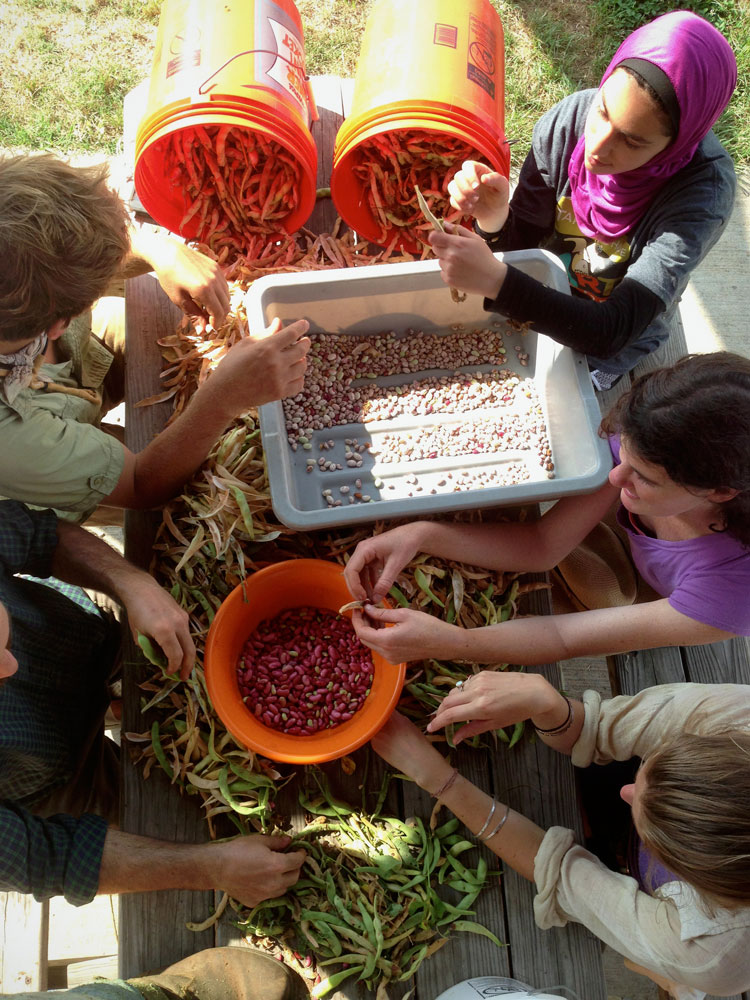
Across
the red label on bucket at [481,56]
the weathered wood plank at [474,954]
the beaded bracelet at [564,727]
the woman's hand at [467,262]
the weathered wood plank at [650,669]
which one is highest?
the red label on bucket at [481,56]

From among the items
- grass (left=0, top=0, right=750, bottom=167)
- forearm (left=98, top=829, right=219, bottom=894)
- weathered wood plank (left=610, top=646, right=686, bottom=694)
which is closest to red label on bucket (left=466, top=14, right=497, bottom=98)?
grass (left=0, top=0, right=750, bottom=167)

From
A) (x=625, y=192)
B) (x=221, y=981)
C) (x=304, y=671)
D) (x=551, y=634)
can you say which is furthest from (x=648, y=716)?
(x=625, y=192)

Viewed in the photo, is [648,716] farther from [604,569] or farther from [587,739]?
[604,569]

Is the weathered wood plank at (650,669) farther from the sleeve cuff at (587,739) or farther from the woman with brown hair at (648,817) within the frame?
the sleeve cuff at (587,739)

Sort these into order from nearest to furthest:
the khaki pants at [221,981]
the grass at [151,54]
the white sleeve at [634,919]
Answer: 1. the white sleeve at [634,919]
2. the khaki pants at [221,981]
3. the grass at [151,54]

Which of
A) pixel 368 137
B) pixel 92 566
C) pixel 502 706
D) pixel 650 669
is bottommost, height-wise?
pixel 650 669

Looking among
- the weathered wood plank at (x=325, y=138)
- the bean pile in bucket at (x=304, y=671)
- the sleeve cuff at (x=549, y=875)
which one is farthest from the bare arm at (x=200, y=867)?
the weathered wood plank at (x=325, y=138)

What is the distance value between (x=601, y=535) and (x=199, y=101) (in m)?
1.30

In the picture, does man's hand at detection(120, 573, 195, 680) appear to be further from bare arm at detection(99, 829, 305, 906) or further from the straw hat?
the straw hat

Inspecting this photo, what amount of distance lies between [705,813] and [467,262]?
1099 millimetres

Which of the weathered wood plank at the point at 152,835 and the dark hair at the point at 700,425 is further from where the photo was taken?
the weathered wood plank at the point at 152,835

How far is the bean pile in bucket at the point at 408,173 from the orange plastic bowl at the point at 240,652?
3.02ft

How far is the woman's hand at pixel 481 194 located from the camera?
172 centimetres

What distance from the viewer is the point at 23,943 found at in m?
1.99
